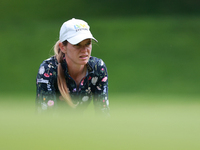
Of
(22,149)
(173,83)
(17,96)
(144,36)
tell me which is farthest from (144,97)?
(22,149)

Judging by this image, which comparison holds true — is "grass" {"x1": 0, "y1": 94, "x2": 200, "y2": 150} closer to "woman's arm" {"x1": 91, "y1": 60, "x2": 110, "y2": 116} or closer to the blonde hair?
the blonde hair

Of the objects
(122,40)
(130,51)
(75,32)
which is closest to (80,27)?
(75,32)

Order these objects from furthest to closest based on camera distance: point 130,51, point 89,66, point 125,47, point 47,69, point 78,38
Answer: point 125,47 → point 130,51 → point 89,66 → point 47,69 → point 78,38

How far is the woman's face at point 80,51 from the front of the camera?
2.14m

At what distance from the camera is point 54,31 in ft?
24.1

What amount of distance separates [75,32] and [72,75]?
1.18ft

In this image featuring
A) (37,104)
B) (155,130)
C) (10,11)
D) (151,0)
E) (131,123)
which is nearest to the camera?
(155,130)

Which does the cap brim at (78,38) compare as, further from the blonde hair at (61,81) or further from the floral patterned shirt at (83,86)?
the floral patterned shirt at (83,86)

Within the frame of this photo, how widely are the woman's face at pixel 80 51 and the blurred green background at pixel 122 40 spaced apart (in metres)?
3.32

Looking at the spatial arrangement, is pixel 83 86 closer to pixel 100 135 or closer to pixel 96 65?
pixel 96 65

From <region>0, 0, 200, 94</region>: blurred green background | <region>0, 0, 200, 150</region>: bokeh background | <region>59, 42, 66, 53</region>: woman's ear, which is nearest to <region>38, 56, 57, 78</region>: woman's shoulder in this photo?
<region>59, 42, 66, 53</region>: woman's ear

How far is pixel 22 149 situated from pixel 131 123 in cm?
40

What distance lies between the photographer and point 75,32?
6.86 ft

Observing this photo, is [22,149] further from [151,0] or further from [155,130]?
[151,0]
